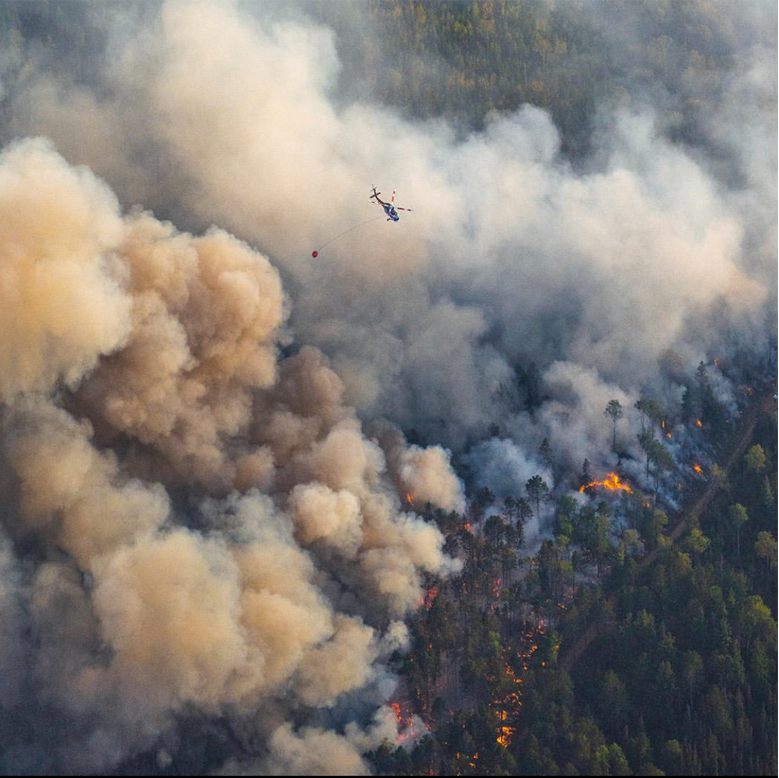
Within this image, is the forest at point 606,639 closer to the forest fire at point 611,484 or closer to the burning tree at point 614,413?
the forest fire at point 611,484

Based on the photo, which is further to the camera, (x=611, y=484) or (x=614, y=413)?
(x=614, y=413)

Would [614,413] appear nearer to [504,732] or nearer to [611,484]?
→ [611,484]

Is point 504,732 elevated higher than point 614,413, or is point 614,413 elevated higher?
point 614,413

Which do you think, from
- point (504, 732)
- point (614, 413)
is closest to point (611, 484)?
point (614, 413)

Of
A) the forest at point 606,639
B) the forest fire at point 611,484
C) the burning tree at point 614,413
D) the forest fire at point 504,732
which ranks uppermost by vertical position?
the burning tree at point 614,413

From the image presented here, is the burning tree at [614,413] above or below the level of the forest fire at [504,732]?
above

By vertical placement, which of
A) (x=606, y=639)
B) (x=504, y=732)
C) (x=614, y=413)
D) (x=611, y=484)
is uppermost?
(x=614, y=413)

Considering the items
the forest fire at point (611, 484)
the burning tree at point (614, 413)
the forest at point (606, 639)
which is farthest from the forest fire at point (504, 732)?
the burning tree at point (614, 413)

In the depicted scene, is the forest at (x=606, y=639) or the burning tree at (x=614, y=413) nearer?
the forest at (x=606, y=639)

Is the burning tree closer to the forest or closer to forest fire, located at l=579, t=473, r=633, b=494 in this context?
forest fire, located at l=579, t=473, r=633, b=494

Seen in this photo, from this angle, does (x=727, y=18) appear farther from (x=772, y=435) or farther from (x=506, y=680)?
(x=506, y=680)
